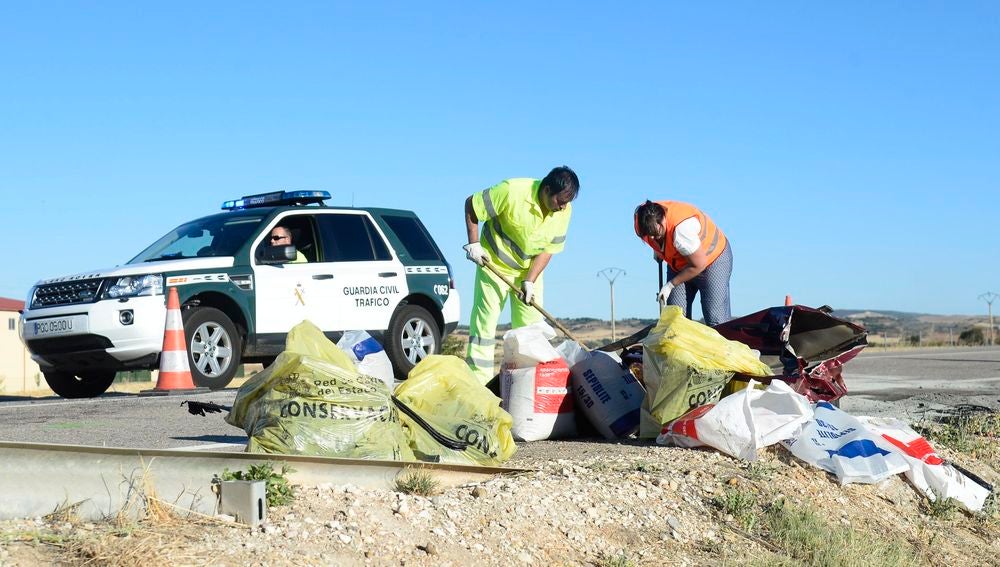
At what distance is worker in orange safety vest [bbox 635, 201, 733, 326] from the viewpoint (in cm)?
801

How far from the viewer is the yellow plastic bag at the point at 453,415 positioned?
5.43m

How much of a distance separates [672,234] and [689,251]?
164 mm

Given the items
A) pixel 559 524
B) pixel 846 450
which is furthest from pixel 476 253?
pixel 559 524

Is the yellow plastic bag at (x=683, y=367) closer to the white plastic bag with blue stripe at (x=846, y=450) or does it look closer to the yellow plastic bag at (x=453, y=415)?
the white plastic bag with blue stripe at (x=846, y=450)

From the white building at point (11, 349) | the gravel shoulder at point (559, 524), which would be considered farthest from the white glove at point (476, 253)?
the white building at point (11, 349)

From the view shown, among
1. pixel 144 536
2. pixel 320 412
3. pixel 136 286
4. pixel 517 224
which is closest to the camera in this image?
pixel 144 536

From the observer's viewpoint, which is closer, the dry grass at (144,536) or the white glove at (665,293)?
the dry grass at (144,536)

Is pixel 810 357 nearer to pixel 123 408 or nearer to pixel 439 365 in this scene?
pixel 439 365

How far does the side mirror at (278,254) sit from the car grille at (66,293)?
1552 mm

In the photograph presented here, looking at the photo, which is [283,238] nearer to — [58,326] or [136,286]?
[136,286]

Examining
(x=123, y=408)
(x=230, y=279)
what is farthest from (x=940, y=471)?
(x=230, y=279)

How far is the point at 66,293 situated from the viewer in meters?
10.9

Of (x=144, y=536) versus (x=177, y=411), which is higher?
(x=144, y=536)

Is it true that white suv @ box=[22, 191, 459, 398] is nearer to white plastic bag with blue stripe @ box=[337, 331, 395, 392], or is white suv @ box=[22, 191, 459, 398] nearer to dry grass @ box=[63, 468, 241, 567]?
white plastic bag with blue stripe @ box=[337, 331, 395, 392]
